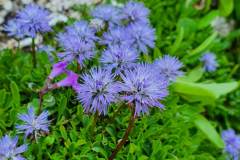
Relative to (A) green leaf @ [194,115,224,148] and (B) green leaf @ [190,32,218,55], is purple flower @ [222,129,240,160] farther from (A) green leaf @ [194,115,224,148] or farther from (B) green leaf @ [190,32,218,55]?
(B) green leaf @ [190,32,218,55]

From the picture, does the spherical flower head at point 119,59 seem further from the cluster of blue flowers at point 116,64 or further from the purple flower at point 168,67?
the purple flower at point 168,67

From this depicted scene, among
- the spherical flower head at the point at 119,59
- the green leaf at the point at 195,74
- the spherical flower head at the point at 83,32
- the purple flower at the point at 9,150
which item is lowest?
the purple flower at the point at 9,150

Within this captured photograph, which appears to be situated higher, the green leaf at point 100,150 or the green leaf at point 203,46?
the green leaf at point 203,46

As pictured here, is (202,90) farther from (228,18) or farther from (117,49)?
(228,18)

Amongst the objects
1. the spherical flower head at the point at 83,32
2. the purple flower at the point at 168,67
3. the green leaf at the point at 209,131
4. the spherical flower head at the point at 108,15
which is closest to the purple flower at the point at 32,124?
the spherical flower head at the point at 83,32

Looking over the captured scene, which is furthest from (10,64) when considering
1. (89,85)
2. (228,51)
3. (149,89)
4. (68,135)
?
(228,51)
